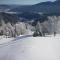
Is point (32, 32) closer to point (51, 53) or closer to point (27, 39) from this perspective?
point (27, 39)

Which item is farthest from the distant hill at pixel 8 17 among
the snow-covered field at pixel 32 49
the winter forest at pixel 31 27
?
the snow-covered field at pixel 32 49

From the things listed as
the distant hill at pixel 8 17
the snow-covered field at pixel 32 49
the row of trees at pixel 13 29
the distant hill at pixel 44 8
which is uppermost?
the distant hill at pixel 44 8

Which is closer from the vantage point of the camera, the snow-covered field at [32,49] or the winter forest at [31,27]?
the snow-covered field at [32,49]

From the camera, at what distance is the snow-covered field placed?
1.75m

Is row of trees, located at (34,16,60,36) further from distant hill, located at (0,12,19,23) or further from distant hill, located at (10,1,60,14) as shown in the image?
distant hill, located at (0,12,19,23)

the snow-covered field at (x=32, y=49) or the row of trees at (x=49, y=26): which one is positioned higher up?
the row of trees at (x=49, y=26)

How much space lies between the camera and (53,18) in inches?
78.6

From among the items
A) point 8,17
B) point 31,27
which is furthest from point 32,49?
point 8,17

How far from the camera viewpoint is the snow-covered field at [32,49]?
68.8 inches

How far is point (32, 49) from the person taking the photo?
1.81 m

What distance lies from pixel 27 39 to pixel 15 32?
173 mm

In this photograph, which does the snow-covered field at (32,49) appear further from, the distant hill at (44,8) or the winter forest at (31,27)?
the distant hill at (44,8)

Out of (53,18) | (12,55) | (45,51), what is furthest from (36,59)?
(53,18)

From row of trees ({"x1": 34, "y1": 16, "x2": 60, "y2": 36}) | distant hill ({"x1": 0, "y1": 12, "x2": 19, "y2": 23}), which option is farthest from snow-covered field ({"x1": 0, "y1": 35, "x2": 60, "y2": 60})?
distant hill ({"x1": 0, "y1": 12, "x2": 19, "y2": 23})
